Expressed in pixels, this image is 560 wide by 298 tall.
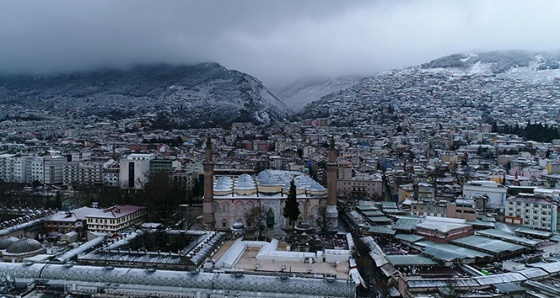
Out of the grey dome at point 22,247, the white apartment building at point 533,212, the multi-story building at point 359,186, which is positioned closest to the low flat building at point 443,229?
the white apartment building at point 533,212

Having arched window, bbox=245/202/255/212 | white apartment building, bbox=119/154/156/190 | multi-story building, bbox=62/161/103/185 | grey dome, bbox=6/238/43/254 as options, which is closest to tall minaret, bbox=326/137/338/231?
arched window, bbox=245/202/255/212

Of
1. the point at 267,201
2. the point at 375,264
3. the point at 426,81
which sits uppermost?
the point at 426,81

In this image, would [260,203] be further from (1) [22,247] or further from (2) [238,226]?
(1) [22,247]

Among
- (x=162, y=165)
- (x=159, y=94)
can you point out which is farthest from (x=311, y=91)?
(x=162, y=165)

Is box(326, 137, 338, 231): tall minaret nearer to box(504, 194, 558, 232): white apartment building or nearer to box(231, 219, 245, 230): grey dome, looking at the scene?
box(231, 219, 245, 230): grey dome

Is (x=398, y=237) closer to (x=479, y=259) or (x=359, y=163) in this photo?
(x=479, y=259)

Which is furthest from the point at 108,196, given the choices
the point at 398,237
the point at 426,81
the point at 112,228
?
the point at 426,81

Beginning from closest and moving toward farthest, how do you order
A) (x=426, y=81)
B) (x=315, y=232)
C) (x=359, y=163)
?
(x=315, y=232) < (x=359, y=163) < (x=426, y=81)

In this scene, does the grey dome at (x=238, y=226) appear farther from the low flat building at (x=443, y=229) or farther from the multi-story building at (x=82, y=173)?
the multi-story building at (x=82, y=173)
